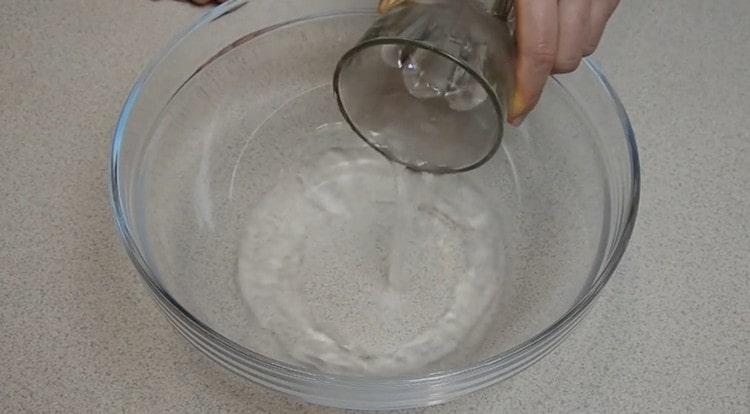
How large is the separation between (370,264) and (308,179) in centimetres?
16

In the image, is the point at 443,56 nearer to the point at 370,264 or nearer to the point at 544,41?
the point at 544,41

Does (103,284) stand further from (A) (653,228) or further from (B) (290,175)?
(A) (653,228)

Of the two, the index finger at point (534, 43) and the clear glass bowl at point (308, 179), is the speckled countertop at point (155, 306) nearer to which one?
the clear glass bowl at point (308, 179)

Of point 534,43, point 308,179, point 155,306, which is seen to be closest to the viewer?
point 534,43

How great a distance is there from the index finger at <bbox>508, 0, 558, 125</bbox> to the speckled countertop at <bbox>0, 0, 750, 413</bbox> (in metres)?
0.28

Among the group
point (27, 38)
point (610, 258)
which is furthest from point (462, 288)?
point (27, 38)

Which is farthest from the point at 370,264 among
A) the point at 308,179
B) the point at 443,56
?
the point at 443,56

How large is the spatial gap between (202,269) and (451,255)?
280 millimetres

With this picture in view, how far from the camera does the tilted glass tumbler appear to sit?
0.71 meters

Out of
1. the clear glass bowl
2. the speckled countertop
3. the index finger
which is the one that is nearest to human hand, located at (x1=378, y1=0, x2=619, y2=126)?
the index finger

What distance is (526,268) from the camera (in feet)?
2.85

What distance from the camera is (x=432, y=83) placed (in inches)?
32.3

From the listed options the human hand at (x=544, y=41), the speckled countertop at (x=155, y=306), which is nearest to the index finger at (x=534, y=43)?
the human hand at (x=544, y=41)

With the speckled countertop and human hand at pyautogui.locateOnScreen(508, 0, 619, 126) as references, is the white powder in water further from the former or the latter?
human hand at pyautogui.locateOnScreen(508, 0, 619, 126)
